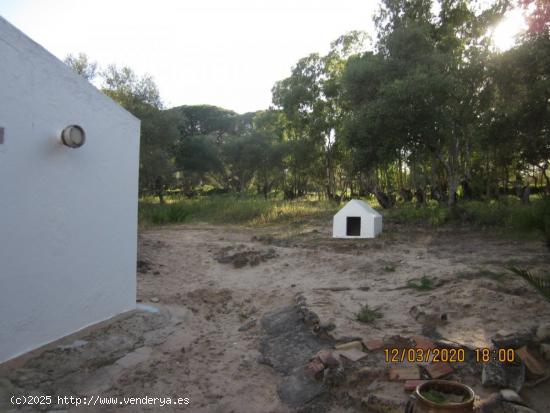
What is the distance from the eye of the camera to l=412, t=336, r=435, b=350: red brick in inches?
170

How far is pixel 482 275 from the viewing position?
711 cm

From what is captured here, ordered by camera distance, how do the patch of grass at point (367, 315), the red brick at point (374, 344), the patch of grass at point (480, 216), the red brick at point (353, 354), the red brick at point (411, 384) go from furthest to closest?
the patch of grass at point (480, 216)
the patch of grass at point (367, 315)
the red brick at point (374, 344)
the red brick at point (353, 354)
the red brick at point (411, 384)

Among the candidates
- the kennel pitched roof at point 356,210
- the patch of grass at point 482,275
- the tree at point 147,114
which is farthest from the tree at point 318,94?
the patch of grass at point 482,275

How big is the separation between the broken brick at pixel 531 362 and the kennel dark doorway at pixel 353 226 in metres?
8.85

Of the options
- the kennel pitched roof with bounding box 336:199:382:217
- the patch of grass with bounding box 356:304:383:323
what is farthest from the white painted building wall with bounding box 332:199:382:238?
the patch of grass with bounding box 356:304:383:323

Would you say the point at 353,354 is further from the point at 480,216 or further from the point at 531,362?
the point at 480,216

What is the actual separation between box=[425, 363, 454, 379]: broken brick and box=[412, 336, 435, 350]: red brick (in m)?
0.35

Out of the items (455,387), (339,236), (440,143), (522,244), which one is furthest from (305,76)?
(455,387)

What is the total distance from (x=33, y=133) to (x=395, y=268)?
21.9 feet

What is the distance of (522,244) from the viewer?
10156 mm

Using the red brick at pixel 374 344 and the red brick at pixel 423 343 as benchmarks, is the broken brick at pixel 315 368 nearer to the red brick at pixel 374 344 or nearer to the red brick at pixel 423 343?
the red brick at pixel 374 344

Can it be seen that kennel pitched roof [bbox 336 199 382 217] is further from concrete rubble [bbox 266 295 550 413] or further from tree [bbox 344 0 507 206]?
concrete rubble [bbox 266 295 550 413]

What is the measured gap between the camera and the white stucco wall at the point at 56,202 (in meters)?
4.07

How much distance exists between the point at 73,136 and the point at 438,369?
431cm
